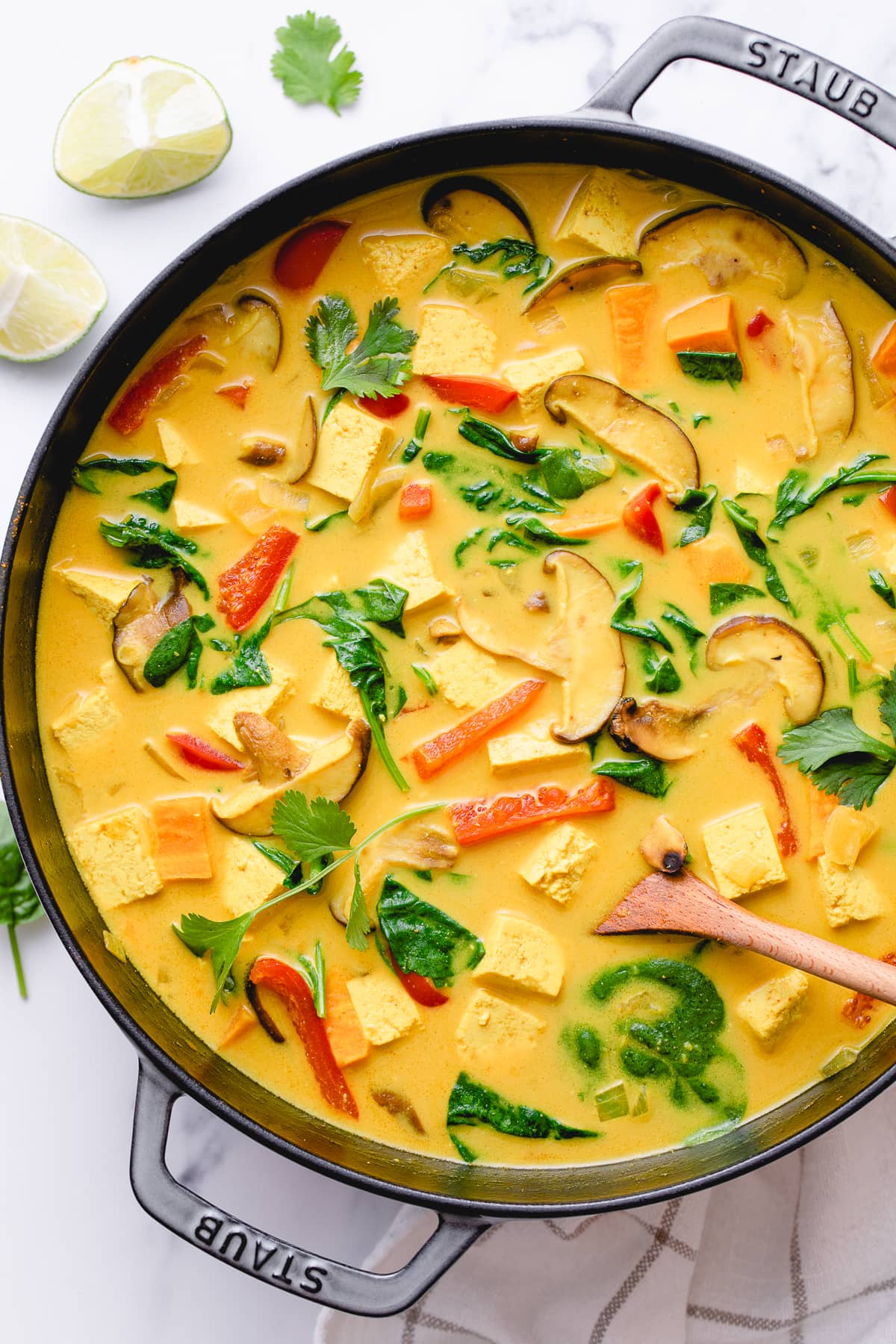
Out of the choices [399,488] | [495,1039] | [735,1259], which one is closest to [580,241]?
[399,488]

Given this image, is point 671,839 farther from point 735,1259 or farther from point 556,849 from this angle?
point 735,1259

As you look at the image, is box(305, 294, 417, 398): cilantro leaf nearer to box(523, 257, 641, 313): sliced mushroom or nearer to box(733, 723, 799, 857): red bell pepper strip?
box(523, 257, 641, 313): sliced mushroom

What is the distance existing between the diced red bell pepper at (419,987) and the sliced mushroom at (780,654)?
115 centimetres

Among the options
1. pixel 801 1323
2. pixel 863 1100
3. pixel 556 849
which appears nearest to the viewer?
pixel 863 1100

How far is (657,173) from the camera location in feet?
10.4

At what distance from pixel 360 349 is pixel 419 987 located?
1.71 metres

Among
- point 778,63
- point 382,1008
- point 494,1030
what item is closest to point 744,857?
point 494,1030

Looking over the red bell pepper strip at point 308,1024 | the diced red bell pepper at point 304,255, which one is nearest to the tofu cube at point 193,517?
the diced red bell pepper at point 304,255

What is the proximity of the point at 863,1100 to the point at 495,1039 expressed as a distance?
923mm

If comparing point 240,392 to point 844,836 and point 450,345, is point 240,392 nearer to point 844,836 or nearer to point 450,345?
point 450,345

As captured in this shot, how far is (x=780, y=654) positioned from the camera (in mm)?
3078

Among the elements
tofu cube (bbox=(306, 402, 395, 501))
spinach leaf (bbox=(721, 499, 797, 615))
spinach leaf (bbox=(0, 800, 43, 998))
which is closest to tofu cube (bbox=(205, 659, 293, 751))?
tofu cube (bbox=(306, 402, 395, 501))

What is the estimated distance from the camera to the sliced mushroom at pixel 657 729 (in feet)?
10.1

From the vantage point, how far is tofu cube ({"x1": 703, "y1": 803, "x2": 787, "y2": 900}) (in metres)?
3.05
